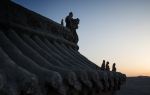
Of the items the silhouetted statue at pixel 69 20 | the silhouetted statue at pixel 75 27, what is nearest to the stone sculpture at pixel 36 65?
the silhouetted statue at pixel 75 27

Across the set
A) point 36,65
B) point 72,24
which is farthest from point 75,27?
point 36,65

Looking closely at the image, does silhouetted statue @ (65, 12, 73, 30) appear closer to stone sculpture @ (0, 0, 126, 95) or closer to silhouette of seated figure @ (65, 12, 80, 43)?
silhouette of seated figure @ (65, 12, 80, 43)

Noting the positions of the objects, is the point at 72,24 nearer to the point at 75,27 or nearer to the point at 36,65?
the point at 75,27

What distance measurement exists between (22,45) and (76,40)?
3.38 metres

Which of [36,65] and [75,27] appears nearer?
[36,65]

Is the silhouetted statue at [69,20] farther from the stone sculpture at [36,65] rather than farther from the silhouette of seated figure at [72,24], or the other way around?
the stone sculpture at [36,65]

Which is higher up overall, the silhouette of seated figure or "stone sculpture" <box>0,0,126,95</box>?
the silhouette of seated figure

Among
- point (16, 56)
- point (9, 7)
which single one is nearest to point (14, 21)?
point (9, 7)

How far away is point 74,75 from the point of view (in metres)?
2.94

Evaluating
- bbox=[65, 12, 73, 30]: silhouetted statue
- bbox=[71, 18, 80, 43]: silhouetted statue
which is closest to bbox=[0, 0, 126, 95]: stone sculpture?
bbox=[71, 18, 80, 43]: silhouetted statue

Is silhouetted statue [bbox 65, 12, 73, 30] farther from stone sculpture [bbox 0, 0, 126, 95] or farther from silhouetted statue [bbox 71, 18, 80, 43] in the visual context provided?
stone sculpture [bbox 0, 0, 126, 95]

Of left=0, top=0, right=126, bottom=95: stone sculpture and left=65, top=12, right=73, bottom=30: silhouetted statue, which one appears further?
left=65, top=12, right=73, bottom=30: silhouetted statue

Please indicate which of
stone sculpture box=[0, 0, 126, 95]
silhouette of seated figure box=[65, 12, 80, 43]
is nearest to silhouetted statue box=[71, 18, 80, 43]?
silhouette of seated figure box=[65, 12, 80, 43]

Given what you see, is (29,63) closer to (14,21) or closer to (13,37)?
(13,37)
